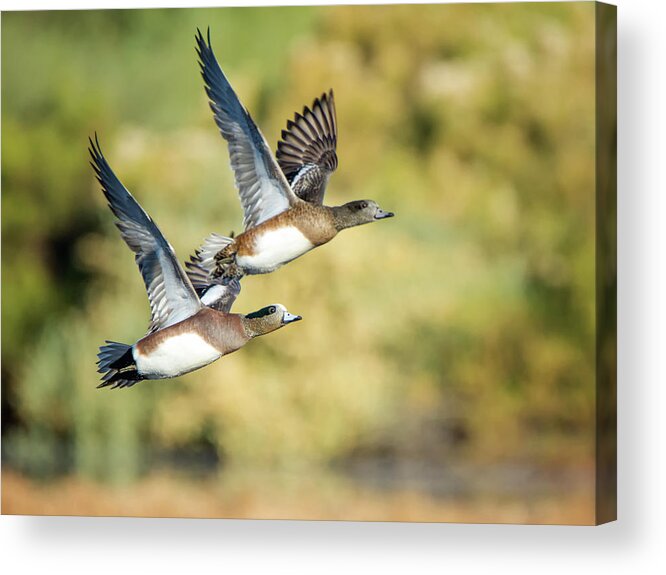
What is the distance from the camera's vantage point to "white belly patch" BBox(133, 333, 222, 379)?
275 inches

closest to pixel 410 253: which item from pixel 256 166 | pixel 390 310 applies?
pixel 390 310

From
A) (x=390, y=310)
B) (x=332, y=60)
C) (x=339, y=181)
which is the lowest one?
(x=390, y=310)

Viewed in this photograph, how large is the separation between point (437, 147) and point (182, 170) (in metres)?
1.04

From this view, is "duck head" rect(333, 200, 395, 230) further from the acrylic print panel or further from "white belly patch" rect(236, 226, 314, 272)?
"white belly patch" rect(236, 226, 314, 272)

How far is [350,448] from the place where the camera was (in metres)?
6.94

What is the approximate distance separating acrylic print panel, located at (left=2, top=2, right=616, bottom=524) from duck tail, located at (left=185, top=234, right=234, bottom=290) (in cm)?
4

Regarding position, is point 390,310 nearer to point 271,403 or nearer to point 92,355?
point 271,403

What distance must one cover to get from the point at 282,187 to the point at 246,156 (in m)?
0.19

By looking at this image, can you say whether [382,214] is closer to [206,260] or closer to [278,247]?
[278,247]

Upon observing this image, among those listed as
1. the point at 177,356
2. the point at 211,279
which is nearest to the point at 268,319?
the point at 211,279

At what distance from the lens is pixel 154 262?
272 inches

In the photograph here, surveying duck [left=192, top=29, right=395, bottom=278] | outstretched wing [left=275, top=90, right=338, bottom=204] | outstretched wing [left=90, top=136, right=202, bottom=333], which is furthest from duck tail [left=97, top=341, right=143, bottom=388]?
outstretched wing [left=275, top=90, right=338, bottom=204]

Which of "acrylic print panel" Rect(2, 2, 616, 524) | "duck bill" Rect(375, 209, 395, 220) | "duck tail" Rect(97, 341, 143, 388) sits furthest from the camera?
"duck tail" Rect(97, 341, 143, 388)

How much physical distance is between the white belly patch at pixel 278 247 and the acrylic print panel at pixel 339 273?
1cm
